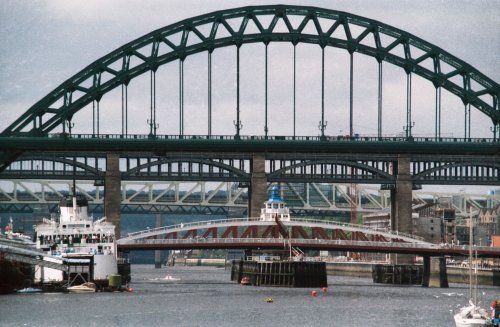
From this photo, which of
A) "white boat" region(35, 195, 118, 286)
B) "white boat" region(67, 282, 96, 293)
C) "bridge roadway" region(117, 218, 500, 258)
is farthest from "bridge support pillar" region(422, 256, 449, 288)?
"white boat" region(67, 282, 96, 293)

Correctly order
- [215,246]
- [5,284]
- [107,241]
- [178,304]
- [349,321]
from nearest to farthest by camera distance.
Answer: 1. [349,321]
2. [178,304]
3. [5,284]
4. [107,241]
5. [215,246]

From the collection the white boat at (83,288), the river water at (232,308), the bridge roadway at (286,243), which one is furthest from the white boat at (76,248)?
the bridge roadway at (286,243)

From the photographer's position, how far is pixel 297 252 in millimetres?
184875

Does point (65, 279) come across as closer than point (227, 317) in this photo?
No

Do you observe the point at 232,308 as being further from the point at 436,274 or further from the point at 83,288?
the point at 436,274

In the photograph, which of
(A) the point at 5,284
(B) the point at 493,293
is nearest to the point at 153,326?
(A) the point at 5,284

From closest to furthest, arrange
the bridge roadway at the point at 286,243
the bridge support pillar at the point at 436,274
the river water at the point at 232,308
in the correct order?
the river water at the point at 232,308, the bridge roadway at the point at 286,243, the bridge support pillar at the point at 436,274

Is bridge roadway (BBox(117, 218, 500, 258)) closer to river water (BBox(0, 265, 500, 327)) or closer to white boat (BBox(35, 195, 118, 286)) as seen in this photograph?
river water (BBox(0, 265, 500, 327))

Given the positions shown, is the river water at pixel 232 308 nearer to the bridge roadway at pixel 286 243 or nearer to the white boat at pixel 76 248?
the white boat at pixel 76 248

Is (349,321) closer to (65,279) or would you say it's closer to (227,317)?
(227,317)

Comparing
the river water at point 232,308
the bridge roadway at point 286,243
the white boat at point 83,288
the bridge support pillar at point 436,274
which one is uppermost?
the bridge roadway at point 286,243

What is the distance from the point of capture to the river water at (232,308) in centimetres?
11844

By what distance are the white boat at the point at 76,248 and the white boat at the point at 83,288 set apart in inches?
47.0

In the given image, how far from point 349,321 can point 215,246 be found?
Answer: 6017 centimetres
